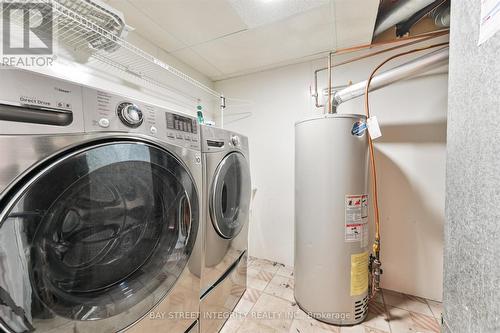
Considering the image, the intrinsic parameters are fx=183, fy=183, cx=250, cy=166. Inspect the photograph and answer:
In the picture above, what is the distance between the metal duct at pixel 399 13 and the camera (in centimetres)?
104

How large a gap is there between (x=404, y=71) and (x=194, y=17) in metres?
1.31

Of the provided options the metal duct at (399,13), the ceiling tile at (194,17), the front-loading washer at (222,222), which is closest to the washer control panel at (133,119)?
the front-loading washer at (222,222)

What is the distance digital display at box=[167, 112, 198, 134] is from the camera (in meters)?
0.71

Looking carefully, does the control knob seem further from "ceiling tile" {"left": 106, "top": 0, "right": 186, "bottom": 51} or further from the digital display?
"ceiling tile" {"left": 106, "top": 0, "right": 186, "bottom": 51}

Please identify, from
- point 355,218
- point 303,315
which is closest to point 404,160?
point 355,218

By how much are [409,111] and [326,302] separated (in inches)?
56.2

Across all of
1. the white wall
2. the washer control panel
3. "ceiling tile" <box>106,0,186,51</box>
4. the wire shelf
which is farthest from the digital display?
the white wall

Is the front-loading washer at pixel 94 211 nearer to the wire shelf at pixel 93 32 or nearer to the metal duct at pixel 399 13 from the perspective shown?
the wire shelf at pixel 93 32

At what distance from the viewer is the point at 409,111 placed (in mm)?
1330

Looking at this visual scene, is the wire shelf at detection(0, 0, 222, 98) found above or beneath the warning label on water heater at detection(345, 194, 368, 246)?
above

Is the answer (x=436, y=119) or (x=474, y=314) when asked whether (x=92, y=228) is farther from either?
(x=436, y=119)

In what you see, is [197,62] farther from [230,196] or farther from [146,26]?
[230,196]

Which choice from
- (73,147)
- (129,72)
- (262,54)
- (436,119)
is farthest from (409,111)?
(129,72)

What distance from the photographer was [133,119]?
22.9 inches
